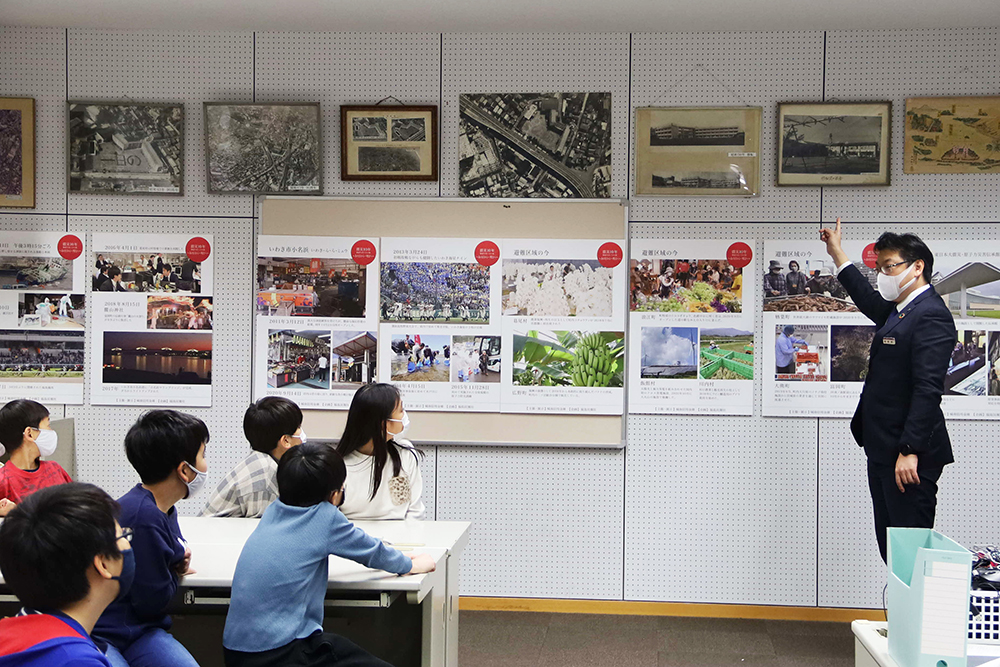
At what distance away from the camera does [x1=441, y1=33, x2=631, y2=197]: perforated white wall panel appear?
13.0ft

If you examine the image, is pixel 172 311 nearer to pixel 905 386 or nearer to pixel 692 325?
pixel 692 325

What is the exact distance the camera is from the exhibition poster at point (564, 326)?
3.98 metres

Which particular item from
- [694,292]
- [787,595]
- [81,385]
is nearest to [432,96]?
[694,292]

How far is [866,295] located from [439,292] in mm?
1914

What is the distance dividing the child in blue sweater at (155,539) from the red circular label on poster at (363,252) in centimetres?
189

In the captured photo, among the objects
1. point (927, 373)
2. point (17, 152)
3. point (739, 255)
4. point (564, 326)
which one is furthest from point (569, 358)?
point (17, 152)

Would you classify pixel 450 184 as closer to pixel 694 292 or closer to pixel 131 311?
pixel 694 292

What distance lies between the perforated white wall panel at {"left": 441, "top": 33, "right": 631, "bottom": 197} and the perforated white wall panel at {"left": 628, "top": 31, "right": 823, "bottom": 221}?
0.24 feet

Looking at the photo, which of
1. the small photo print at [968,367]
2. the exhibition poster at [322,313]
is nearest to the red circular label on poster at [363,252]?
the exhibition poster at [322,313]

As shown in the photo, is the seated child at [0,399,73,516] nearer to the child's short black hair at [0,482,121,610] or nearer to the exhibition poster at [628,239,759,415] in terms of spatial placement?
the child's short black hair at [0,482,121,610]

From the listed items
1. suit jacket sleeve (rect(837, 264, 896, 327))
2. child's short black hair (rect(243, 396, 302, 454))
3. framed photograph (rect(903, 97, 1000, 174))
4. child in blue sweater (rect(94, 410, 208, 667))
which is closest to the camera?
child in blue sweater (rect(94, 410, 208, 667))

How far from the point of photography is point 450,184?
4.05 metres

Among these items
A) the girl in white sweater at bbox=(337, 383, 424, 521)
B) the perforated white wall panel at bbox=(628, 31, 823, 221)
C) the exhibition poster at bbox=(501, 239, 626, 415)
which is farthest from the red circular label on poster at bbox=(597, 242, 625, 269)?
the girl in white sweater at bbox=(337, 383, 424, 521)

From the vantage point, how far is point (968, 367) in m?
3.89
